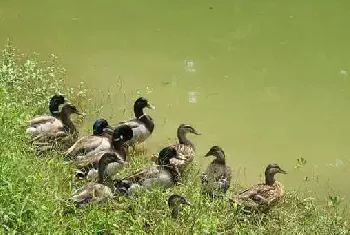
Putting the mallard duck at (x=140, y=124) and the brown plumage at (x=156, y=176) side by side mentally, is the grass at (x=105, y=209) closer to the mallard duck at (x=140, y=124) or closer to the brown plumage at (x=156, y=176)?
the brown plumage at (x=156, y=176)

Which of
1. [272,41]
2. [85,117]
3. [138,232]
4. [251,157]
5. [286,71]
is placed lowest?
[138,232]

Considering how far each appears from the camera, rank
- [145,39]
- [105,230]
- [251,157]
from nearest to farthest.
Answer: [105,230]
[251,157]
[145,39]

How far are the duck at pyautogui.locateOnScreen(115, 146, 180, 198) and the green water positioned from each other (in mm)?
848

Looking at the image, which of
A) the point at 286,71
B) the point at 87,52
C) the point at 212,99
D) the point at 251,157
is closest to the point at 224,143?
the point at 251,157

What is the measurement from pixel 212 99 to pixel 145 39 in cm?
273

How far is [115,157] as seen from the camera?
7.55 meters

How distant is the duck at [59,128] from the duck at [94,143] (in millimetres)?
278

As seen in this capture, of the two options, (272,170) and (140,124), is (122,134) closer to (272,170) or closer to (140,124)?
(140,124)

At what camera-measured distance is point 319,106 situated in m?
10.1

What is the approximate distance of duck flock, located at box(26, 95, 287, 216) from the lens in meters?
7.17

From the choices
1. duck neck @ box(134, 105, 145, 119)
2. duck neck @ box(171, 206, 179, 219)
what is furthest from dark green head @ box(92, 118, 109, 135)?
duck neck @ box(171, 206, 179, 219)

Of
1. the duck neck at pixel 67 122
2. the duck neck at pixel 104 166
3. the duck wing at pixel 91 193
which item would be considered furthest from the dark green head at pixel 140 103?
the duck wing at pixel 91 193

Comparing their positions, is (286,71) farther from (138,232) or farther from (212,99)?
(138,232)

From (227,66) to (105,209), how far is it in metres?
5.47
